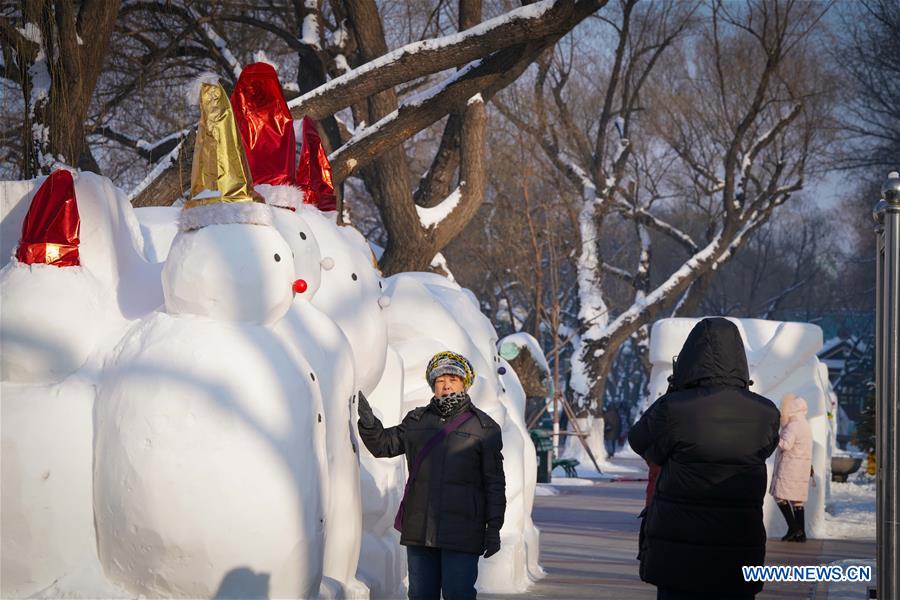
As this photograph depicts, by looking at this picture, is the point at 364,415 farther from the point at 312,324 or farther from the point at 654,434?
the point at 654,434

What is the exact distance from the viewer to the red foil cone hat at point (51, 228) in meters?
5.87

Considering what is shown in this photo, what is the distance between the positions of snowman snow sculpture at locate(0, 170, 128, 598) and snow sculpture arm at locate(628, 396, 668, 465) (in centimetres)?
240

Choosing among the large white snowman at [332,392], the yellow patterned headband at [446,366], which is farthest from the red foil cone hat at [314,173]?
the yellow patterned headband at [446,366]

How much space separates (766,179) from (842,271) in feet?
52.4

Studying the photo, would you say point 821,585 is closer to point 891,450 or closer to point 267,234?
point 891,450

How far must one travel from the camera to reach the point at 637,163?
1261 inches

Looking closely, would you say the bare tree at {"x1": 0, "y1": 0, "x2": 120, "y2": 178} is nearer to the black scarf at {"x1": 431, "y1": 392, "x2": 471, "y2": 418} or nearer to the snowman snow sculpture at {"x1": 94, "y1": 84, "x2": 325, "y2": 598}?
the snowman snow sculpture at {"x1": 94, "y1": 84, "x2": 325, "y2": 598}

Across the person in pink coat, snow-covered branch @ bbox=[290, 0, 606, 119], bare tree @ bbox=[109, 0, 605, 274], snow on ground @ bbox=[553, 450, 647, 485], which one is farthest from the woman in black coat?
snow on ground @ bbox=[553, 450, 647, 485]

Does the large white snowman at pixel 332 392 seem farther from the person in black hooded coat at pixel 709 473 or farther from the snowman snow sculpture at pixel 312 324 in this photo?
the person in black hooded coat at pixel 709 473

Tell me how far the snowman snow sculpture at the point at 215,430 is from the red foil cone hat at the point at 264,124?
0.92 meters

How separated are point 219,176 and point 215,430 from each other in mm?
1231

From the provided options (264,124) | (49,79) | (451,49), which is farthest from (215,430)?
(451,49)

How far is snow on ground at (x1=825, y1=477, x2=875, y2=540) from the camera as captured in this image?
1446 centimetres

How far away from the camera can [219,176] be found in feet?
20.0
